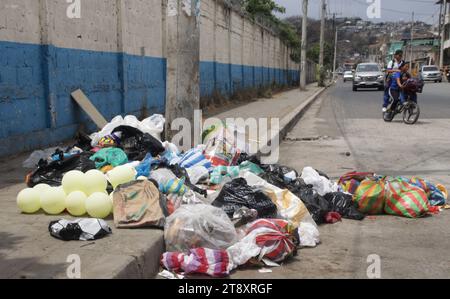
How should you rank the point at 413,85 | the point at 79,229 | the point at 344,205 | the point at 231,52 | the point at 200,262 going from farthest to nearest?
the point at 231,52 → the point at 413,85 → the point at 344,205 → the point at 79,229 → the point at 200,262

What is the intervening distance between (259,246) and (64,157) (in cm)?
279

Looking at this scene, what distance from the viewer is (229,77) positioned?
67.0ft

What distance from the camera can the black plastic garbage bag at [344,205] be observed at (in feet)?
16.4

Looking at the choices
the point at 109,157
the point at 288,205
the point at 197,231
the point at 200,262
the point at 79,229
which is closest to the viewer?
the point at 200,262

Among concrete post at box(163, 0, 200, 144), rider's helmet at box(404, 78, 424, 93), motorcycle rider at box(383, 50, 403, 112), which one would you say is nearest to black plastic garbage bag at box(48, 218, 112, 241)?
concrete post at box(163, 0, 200, 144)

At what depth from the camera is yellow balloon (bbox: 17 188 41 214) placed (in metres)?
4.24

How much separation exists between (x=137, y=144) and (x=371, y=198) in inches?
116

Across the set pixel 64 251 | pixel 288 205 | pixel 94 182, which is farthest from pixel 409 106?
pixel 64 251

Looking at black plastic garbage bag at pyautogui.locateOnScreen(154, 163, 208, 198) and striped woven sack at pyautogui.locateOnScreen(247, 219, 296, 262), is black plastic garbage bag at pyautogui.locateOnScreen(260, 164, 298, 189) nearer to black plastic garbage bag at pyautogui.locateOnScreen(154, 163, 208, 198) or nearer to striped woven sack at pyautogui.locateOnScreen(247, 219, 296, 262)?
black plastic garbage bag at pyautogui.locateOnScreen(154, 163, 208, 198)

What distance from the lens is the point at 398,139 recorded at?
32.8 feet

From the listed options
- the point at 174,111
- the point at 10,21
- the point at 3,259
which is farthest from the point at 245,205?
the point at 10,21

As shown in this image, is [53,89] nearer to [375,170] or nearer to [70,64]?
[70,64]

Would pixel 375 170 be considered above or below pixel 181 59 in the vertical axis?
below
